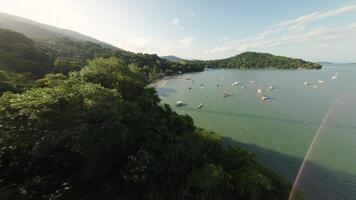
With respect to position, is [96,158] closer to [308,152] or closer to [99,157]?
[99,157]

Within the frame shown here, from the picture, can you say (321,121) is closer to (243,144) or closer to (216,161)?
(243,144)

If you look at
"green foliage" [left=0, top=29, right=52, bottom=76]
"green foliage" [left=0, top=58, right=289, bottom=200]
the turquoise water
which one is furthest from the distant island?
"green foliage" [left=0, top=29, right=52, bottom=76]

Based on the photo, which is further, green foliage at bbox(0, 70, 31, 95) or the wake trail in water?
green foliage at bbox(0, 70, 31, 95)

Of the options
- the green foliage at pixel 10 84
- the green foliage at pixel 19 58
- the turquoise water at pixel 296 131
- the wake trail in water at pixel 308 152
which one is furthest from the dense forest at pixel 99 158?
the green foliage at pixel 19 58

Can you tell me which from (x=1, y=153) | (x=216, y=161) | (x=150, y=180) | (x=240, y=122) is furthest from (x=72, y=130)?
(x=240, y=122)

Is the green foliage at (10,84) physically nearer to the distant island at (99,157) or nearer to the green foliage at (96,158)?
the green foliage at (96,158)

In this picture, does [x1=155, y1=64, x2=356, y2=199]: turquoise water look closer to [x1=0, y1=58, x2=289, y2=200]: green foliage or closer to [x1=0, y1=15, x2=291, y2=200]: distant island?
[x1=0, y1=15, x2=291, y2=200]: distant island
